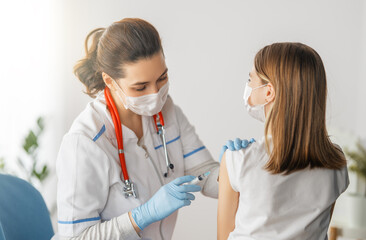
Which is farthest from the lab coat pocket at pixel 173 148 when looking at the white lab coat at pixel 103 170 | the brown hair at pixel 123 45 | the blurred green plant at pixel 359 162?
the blurred green plant at pixel 359 162

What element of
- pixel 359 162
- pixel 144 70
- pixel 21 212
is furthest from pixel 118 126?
pixel 359 162

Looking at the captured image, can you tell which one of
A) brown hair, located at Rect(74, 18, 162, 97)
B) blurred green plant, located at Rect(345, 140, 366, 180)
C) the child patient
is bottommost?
blurred green plant, located at Rect(345, 140, 366, 180)

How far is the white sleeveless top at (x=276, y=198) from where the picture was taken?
127 cm

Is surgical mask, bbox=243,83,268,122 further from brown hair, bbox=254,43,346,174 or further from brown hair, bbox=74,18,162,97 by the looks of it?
brown hair, bbox=74,18,162,97

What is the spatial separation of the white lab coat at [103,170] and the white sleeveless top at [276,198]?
1.53 feet

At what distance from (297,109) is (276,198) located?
11.1 inches

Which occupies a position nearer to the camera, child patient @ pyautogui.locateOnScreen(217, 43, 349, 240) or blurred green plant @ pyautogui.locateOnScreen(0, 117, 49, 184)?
child patient @ pyautogui.locateOnScreen(217, 43, 349, 240)

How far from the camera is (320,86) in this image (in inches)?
52.1

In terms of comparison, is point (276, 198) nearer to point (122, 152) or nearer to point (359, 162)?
point (122, 152)

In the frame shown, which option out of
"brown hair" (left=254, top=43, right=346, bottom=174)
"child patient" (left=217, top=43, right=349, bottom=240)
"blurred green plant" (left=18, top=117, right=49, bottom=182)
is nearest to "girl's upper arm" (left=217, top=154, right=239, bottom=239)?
"child patient" (left=217, top=43, right=349, bottom=240)

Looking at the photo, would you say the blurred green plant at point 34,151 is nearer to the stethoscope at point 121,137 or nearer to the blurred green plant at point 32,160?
the blurred green plant at point 32,160

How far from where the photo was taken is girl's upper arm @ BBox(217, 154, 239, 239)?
4.51ft

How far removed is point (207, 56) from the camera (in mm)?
3059

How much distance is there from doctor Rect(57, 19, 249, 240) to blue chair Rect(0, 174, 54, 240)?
0.19 m
